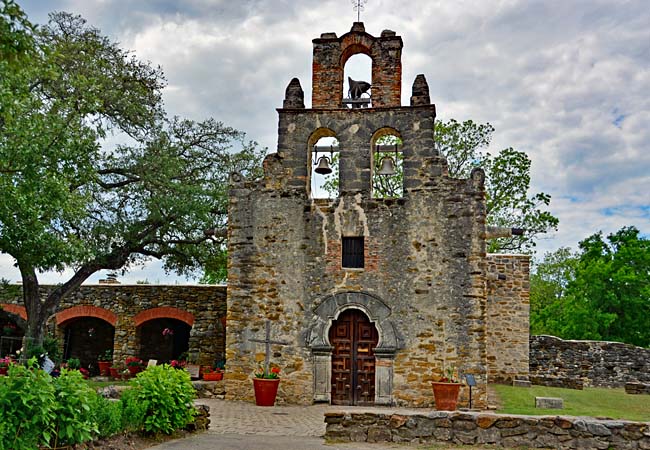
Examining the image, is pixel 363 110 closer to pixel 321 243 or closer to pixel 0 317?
pixel 321 243

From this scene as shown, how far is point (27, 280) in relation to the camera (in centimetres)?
1798

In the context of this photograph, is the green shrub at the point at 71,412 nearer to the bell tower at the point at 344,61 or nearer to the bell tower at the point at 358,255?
the bell tower at the point at 358,255

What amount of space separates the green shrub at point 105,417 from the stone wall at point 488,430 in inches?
123

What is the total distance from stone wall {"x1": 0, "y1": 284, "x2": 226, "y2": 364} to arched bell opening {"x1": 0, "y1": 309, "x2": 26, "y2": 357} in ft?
1.93

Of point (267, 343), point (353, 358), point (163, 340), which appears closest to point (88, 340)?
point (163, 340)

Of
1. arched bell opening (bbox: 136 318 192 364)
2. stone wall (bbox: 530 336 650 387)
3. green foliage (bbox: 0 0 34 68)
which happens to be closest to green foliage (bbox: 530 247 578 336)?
stone wall (bbox: 530 336 650 387)

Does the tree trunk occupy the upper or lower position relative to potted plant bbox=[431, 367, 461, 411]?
upper

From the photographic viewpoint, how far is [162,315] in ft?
65.2

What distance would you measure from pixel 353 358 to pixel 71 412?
8214 mm

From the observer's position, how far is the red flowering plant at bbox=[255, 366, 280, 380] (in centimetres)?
1403

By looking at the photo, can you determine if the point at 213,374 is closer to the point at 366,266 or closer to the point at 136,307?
the point at 136,307

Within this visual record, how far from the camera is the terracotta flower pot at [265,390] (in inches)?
544

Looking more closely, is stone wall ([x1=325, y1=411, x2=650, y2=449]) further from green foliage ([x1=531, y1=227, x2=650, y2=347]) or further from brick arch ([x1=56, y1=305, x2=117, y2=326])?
green foliage ([x1=531, y1=227, x2=650, y2=347])

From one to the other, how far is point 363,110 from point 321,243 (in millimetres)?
3241
